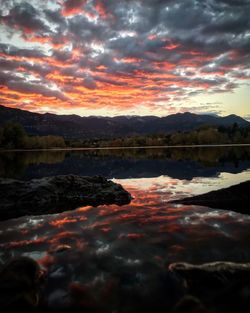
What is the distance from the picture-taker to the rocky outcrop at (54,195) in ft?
40.2

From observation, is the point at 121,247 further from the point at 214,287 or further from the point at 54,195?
the point at 54,195

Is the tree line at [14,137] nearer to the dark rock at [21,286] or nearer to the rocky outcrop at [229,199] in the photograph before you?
the rocky outcrop at [229,199]

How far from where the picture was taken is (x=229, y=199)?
12.5 meters

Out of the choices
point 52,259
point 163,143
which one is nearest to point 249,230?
point 52,259

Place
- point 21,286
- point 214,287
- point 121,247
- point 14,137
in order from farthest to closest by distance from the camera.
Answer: point 14,137
point 121,247
point 214,287
point 21,286

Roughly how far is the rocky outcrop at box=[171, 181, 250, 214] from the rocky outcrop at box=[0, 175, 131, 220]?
3.62 m

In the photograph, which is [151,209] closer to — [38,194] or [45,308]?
[38,194]

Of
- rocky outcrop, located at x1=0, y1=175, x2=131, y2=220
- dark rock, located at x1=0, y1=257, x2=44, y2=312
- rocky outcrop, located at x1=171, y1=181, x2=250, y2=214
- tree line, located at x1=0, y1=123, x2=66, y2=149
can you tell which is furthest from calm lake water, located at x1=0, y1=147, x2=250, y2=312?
tree line, located at x1=0, y1=123, x2=66, y2=149

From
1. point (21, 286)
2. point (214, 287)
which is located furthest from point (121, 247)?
point (21, 286)

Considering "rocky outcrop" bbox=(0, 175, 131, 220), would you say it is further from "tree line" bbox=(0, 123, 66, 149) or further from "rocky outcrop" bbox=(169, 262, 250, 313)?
"tree line" bbox=(0, 123, 66, 149)

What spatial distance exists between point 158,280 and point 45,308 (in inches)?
87.1

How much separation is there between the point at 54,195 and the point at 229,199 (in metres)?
8.35

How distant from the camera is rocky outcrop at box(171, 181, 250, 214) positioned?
11430mm

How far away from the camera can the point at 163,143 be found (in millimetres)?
197125
